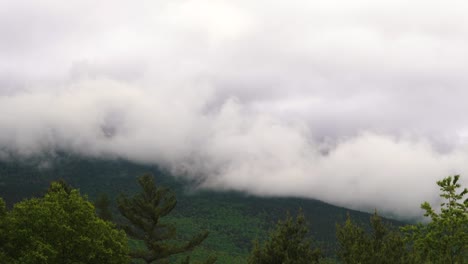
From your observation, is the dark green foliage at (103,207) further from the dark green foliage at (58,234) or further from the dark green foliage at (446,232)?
the dark green foliage at (446,232)

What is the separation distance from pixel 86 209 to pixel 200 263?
10.7 m

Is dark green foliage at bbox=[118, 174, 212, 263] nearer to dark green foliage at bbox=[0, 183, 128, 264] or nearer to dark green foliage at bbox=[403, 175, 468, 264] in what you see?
dark green foliage at bbox=[0, 183, 128, 264]

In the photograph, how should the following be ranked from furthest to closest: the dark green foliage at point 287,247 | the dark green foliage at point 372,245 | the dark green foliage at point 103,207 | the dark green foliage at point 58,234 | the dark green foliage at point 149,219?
the dark green foliage at point 103,207, the dark green foliage at point 149,219, the dark green foliage at point 58,234, the dark green foliage at point 372,245, the dark green foliage at point 287,247

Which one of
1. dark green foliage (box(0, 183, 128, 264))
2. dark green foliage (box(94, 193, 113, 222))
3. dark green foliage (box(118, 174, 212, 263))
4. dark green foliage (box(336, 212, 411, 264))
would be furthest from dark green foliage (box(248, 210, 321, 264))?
dark green foliage (box(94, 193, 113, 222))

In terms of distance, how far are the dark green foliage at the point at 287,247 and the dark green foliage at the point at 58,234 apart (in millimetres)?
15949

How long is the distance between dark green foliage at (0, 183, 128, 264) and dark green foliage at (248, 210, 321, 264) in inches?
628

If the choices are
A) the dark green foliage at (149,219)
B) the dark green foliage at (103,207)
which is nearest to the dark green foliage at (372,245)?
the dark green foliage at (149,219)

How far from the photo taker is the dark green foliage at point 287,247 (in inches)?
1129

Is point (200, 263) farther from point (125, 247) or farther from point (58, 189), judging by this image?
point (58, 189)

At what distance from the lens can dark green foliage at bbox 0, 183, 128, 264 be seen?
37344mm

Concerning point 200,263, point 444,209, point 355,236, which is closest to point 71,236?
point 200,263

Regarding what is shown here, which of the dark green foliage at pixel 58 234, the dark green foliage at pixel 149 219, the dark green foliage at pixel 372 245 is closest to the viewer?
the dark green foliage at pixel 372 245

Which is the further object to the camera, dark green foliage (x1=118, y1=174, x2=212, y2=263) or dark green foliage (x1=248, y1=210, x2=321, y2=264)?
dark green foliage (x1=118, y1=174, x2=212, y2=263)

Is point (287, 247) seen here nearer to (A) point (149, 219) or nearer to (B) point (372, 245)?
(B) point (372, 245)
